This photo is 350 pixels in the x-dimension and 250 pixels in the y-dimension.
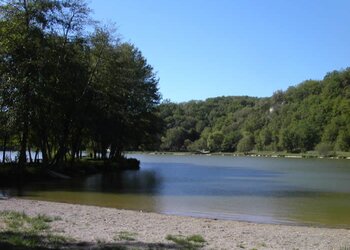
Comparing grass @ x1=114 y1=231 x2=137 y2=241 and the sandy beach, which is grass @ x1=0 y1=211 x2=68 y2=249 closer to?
the sandy beach

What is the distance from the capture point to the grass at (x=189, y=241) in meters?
11.0

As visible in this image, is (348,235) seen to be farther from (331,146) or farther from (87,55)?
(331,146)

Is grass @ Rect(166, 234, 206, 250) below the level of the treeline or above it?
below

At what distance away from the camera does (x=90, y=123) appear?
45219mm

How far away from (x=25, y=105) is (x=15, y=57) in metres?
3.49

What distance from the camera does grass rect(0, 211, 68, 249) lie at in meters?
9.35

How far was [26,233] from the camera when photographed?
11.2 metres

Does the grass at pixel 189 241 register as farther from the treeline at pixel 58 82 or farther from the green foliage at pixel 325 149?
the green foliage at pixel 325 149

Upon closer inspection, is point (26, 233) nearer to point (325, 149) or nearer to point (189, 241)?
point (189, 241)

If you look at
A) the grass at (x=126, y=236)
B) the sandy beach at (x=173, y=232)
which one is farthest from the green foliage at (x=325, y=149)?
the grass at (x=126, y=236)

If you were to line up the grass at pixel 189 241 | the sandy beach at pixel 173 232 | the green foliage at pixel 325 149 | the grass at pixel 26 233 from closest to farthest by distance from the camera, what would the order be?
1. the grass at pixel 26 233
2. the grass at pixel 189 241
3. the sandy beach at pixel 173 232
4. the green foliage at pixel 325 149

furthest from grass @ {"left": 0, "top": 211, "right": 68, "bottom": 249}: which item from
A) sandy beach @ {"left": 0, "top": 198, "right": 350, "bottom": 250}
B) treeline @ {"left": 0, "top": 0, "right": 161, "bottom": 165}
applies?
treeline @ {"left": 0, "top": 0, "right": 161, "bottom": 165}

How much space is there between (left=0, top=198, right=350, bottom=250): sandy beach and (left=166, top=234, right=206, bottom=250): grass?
7.5 inches

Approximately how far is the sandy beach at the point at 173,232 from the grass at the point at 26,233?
1.46 feet
